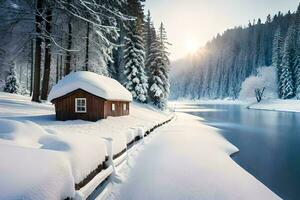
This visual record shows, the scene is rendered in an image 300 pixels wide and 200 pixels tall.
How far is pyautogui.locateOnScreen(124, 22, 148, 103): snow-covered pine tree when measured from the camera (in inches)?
Result: 1403

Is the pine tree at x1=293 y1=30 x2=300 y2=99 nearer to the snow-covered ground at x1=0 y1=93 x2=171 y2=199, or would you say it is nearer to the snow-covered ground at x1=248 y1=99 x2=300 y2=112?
the snow-covered ground at x1=248 y1=99 x2=300 y2=112

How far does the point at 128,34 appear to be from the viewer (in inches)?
1428

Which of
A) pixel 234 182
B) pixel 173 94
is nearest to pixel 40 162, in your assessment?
pixel 234 182

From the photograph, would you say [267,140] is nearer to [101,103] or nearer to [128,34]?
[101,103]

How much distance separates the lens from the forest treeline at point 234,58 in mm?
125188

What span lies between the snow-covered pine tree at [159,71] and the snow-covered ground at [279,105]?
30.5 meters

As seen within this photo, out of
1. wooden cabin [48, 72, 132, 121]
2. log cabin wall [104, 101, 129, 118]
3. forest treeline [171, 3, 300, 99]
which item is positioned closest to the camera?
wooden cabin [48, 72, 132, 121]

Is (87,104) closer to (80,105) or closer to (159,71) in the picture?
(80,105)

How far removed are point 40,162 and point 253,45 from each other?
493 feet

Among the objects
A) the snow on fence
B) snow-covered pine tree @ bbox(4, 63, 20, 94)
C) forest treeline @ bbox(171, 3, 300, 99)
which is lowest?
the snow on fence

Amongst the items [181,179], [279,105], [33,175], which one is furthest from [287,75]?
[33,175]

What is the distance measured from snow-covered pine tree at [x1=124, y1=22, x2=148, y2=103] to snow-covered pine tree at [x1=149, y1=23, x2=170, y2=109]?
2691mm

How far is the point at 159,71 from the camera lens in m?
39.4

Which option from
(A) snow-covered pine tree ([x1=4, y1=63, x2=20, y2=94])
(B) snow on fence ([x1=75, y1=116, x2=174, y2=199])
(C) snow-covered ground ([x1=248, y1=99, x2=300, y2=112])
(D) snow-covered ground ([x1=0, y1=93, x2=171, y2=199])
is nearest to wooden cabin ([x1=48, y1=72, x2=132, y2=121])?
(B) snow on fence ([x1=75, y1=116, x2=174, y2=199])
